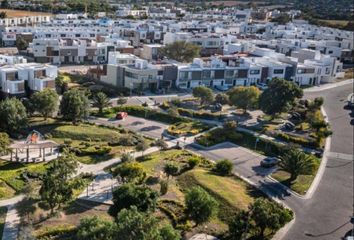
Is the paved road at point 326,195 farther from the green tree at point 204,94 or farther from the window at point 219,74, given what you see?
the window at point 219,74

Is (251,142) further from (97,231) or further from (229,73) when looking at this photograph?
(97,231)

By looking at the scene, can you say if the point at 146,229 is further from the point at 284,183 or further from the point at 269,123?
the point at 269,123

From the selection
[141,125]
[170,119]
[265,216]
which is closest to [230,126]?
[170,119]

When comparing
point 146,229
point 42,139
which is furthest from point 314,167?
point 42,139

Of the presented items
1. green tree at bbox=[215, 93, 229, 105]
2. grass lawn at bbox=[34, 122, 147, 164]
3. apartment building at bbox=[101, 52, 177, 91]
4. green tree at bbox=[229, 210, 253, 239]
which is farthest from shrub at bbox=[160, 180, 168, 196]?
apartment building at bbox=[101, 52, 177, 91]

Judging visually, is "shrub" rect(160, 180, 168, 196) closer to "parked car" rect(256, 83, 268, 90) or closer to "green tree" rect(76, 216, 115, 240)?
"green tree" rect(76, 216, 115, 240)

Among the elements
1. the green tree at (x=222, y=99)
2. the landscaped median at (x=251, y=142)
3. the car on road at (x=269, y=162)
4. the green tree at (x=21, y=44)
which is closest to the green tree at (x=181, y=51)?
the green tree at (x=222, y=99)
